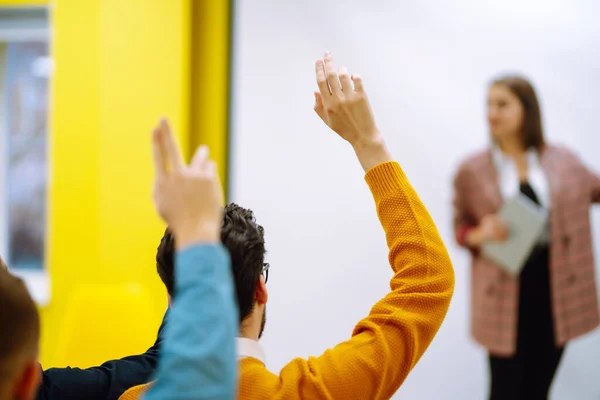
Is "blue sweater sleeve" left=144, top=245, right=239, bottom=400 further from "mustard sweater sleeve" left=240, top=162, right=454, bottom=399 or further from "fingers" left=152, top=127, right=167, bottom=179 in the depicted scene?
"mustard sweater sleeve" left=240, top=162, right=454, bottom=399

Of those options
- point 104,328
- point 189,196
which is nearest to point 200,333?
point 189,196

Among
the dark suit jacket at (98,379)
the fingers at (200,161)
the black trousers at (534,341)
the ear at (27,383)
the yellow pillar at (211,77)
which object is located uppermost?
the yellow pillar at (211,77)

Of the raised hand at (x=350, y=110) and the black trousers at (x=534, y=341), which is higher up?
the raised hand at (x=350, y=110)

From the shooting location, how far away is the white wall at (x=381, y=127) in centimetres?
250

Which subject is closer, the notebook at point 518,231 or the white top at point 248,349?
the white top at point 248,349

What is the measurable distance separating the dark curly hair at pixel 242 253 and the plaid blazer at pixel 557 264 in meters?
1.67

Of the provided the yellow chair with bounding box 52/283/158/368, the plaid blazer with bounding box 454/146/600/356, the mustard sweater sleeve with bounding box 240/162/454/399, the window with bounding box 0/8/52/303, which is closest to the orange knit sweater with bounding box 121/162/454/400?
the mustard sweater sleeve with bounding box 240/162/454/399

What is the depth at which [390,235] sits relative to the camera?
1.01m

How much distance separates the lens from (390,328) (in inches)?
37.6

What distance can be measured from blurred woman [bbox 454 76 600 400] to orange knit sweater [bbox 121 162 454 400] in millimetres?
1588

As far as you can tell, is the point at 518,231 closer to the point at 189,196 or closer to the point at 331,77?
the point at 331,77

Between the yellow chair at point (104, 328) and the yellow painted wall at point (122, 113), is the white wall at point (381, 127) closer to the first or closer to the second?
the yellow painted wall at point (122, 113)

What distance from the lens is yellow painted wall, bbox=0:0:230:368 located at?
290cm

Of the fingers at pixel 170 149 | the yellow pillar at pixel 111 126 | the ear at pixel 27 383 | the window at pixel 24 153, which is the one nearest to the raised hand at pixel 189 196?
the fingers at pixel 170 149
